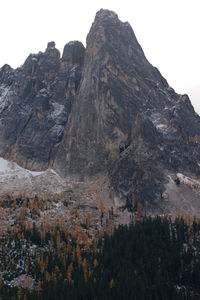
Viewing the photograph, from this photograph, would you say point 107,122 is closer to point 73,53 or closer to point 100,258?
point 73,53

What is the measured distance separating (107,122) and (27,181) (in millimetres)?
48233

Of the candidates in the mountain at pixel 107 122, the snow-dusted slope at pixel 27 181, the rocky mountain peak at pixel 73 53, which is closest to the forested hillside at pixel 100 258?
the mountain at pixel 107 122

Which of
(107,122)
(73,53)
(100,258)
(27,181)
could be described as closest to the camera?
(100,258)

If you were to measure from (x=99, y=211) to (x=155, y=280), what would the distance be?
42.5 meters

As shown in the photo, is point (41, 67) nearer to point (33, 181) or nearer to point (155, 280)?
point (33, 181)

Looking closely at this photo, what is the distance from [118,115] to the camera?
466 feet

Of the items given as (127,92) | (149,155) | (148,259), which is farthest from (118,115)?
(148,259)

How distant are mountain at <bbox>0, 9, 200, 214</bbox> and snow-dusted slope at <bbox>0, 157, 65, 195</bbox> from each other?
539 centimetres

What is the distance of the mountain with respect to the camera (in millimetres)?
118125

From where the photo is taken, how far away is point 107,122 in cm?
14125

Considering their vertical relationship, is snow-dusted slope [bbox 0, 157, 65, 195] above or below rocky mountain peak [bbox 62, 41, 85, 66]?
below

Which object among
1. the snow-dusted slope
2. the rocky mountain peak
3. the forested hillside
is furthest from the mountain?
the forested hillside

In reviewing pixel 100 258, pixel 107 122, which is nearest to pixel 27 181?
pixel 107 122

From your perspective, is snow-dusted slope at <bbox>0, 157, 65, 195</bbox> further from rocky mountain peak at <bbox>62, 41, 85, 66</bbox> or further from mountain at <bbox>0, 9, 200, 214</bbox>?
rocky mountain peak at <bbox>62, 41, 85, 66</bbox>
